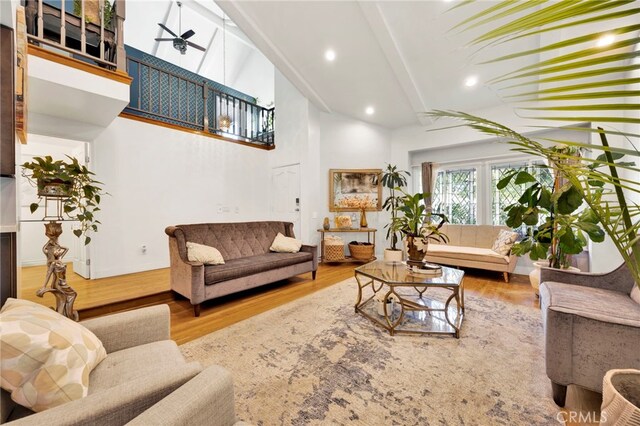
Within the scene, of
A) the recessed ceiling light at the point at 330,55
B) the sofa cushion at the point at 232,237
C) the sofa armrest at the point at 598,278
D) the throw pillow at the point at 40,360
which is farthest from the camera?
the recessed ceiling light at the point at 330,55

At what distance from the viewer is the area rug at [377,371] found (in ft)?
5.14

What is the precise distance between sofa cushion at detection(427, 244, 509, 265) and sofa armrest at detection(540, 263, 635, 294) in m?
1.72

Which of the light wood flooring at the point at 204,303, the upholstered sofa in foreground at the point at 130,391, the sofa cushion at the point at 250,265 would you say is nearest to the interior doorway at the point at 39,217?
the light wood flooring at the point at 204,303

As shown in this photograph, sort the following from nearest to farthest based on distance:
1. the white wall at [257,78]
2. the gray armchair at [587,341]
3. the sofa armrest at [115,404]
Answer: the sofa armrest at [115,404] < the gray armchair at [587,341] < the white wall at [257,78]

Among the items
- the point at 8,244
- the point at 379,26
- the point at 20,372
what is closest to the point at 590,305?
the point at 20,372

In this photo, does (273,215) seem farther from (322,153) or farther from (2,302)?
(2,302)

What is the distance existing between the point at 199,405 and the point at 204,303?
240 centimetres

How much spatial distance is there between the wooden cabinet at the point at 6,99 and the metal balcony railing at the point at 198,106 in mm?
3694

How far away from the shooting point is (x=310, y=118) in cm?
530

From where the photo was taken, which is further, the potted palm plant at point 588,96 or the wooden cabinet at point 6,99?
the wooden cabinet at point 6,99

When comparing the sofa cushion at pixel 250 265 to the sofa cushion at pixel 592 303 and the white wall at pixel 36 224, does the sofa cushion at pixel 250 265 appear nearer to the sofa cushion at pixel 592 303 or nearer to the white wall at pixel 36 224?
the sofa cushion at pixel 592 303

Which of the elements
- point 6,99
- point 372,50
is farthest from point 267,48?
point 6,99

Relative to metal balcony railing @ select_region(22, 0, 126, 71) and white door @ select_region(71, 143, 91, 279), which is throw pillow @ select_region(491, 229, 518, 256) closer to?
metal balcony railing @ select_region(22, 0, 126, 71)

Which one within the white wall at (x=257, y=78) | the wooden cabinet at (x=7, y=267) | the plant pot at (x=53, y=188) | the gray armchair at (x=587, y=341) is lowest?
the gray armchair at (x=587, y=341)
